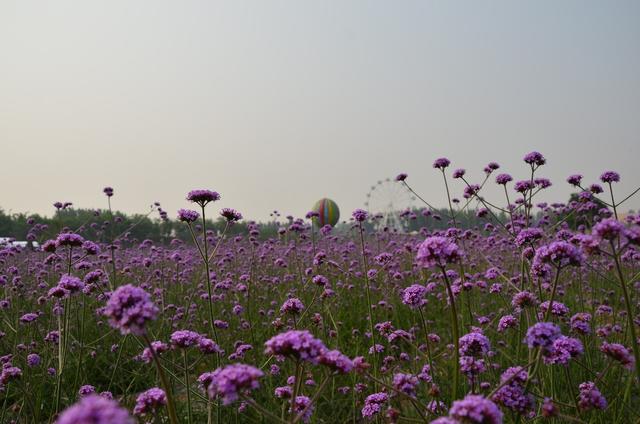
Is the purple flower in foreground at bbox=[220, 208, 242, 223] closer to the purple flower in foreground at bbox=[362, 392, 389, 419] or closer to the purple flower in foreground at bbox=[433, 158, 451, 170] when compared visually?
the purple flower in foreground at bbox=[362, 392, 389, 419]

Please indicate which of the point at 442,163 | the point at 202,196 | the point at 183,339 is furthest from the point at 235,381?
the point at 442,163

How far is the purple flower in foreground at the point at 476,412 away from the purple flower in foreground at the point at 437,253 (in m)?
0.65

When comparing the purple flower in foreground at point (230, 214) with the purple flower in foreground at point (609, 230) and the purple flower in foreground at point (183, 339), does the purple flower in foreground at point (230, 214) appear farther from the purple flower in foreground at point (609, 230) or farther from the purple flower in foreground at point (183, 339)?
the purple flower in foreground at point (609, 230)

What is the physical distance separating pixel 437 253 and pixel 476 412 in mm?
727

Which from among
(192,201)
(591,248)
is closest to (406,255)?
(192,201)

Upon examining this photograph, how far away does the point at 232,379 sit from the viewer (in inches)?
59.1

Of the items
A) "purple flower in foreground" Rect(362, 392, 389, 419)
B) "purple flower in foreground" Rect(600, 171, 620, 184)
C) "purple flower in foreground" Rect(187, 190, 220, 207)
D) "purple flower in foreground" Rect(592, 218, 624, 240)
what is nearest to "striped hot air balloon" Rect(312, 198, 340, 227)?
"purple flower in foreground" Rect(600, 171, 620, 184)

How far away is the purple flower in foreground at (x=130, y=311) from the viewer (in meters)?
1.54

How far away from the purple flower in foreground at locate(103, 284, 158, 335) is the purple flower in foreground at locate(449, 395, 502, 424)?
43.5 inches

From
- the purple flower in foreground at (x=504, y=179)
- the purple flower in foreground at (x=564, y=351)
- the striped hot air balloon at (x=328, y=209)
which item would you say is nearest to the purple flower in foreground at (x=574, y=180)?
the purple flower in foreground at (x=504, y=179)

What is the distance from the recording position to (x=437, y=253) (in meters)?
1.97

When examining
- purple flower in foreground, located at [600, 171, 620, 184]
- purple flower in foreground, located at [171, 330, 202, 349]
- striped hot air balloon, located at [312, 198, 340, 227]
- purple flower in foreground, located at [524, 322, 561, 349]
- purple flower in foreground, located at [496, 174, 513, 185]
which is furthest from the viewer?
striped hot air balloon, located at [312, 198, 340, 227]

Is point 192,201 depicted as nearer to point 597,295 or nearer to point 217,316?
point 217,316

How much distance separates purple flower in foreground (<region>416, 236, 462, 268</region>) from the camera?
1974 mm
